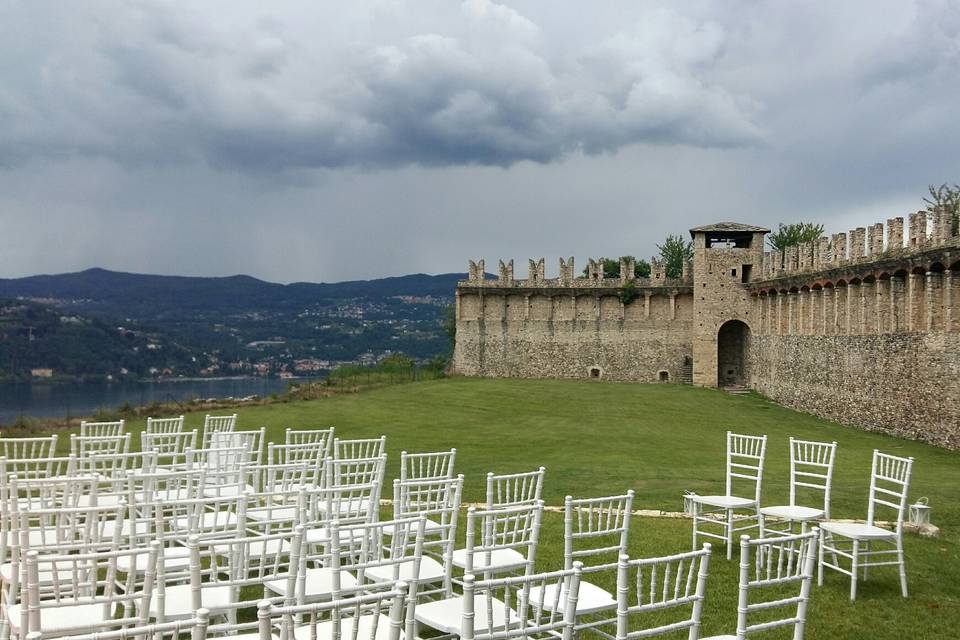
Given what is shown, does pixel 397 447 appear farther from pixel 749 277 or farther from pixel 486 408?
pixel 749 277

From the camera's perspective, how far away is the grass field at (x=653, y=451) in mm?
8359

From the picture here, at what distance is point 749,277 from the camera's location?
45094 mm

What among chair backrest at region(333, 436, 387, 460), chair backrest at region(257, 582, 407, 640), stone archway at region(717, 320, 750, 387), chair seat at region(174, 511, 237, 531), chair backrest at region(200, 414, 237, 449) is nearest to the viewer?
chair backrest at region(257, 582, 407, 640)

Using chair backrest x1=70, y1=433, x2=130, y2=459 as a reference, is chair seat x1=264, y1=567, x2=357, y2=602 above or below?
below

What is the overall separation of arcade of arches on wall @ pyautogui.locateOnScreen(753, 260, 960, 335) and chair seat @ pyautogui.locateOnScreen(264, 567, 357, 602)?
23982 millimetres

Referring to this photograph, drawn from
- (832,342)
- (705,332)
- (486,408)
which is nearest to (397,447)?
(486,408)

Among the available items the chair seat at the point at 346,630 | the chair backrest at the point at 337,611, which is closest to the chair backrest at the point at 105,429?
the chair seat at the point at 346,630

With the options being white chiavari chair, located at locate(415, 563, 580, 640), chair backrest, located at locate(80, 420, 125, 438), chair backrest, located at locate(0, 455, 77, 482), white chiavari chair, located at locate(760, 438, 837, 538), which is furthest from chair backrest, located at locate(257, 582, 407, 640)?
chair backrest, located at locate(80, 420, 125, 438)

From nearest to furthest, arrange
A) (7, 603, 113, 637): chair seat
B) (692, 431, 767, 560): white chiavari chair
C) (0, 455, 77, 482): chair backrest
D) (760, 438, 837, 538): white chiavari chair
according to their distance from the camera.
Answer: (7, 603, 113, 637): chair seat < (0, 455, 77, 482): chair backrest < (760, 438, 837, 538): white chiavari chair < (692, 431, 767, 560): white chiavari chair

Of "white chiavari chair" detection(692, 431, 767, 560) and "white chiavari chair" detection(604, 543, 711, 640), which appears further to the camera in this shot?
"white chiavari chair" detection(692, 431, 767, 560)

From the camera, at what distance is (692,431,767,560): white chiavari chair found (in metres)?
9.74

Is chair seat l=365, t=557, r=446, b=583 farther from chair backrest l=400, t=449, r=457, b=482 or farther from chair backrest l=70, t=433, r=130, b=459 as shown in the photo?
chair backrest l=70, t=433, r=130, b=459

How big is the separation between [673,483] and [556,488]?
2.42 metres

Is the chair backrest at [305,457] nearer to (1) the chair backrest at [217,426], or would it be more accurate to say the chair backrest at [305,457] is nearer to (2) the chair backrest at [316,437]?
(2) the chair backrest at [316,437]
